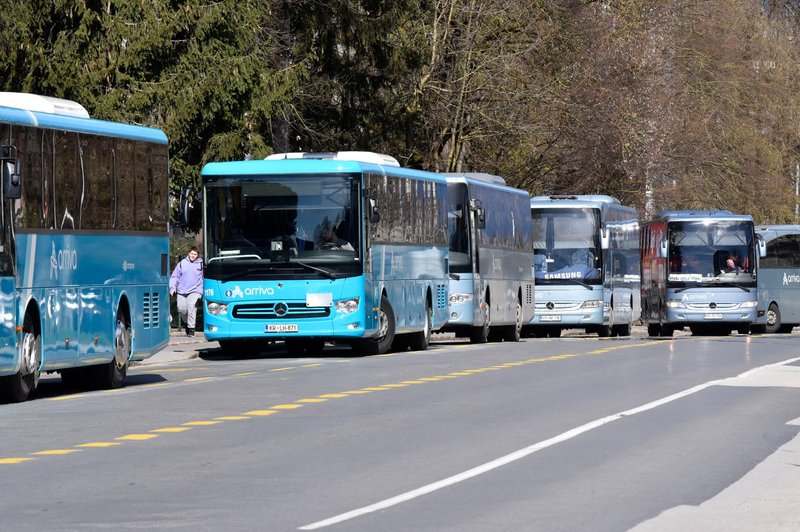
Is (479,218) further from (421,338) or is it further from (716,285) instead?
(716,285)

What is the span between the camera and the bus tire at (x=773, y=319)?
2196 inches

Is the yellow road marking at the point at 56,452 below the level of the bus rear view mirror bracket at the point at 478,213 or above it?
below

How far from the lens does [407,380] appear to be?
2370cm

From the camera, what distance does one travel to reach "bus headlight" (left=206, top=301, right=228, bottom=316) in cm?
3027

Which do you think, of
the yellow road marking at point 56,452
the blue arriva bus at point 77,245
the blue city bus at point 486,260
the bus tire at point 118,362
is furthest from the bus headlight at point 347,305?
the yellow road marking at point 56,452

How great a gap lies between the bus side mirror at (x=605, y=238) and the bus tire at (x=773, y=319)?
1008 cm

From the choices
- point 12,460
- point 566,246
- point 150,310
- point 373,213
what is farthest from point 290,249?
point 566,246

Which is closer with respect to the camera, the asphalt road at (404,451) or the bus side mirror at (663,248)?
the asphalt road at (404,451)

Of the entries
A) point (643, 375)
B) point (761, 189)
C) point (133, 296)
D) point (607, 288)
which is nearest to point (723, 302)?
point (607, 288)

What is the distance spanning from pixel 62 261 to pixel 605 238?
27.7 m

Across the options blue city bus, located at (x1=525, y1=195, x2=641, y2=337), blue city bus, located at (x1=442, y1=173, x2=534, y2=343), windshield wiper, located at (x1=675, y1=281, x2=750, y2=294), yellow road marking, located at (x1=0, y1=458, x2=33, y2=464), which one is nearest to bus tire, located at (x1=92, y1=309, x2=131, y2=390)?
yellow road marking, located at (x1=0, y1=458, x2=33, y2=464)

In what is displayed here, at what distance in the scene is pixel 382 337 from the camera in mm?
32062

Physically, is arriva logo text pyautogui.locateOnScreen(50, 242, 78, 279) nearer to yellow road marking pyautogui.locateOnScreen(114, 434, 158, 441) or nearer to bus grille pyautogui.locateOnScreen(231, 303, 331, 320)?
yellow road marking pyautogui.locateOnScreen(114, 434, 158, 441)

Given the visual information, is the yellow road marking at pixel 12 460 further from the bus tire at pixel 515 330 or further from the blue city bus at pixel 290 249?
the bus tire at pixel 515 330
